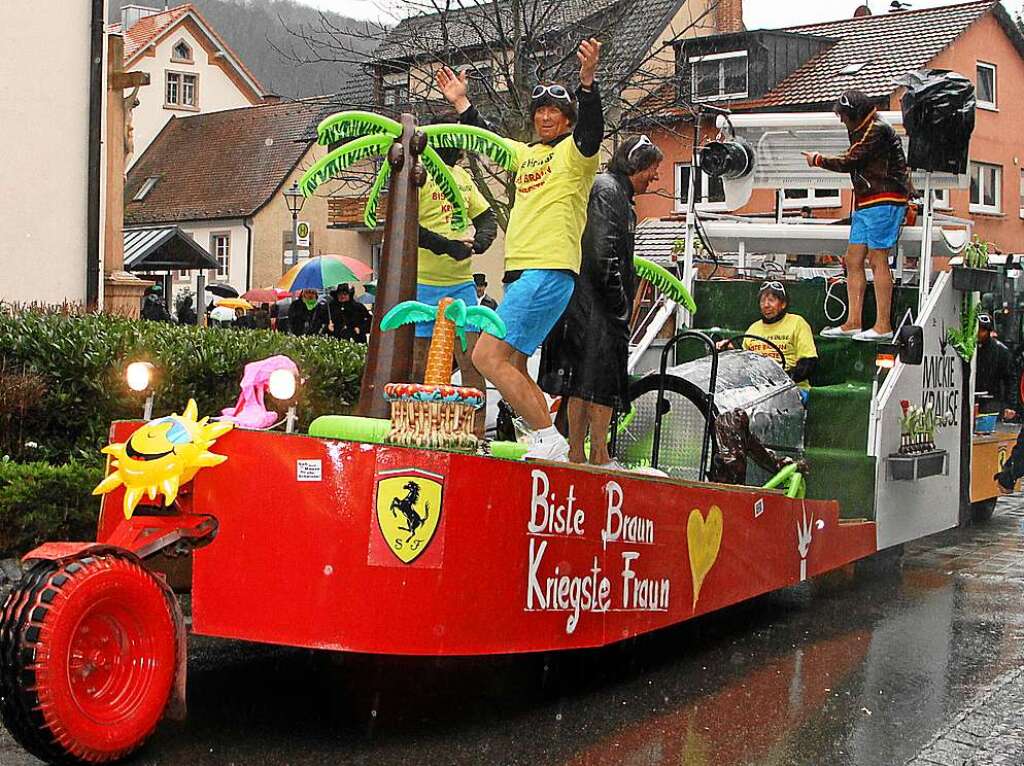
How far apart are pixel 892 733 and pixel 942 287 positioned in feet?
14.1

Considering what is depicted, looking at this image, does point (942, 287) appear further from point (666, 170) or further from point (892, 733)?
point (666, 170)

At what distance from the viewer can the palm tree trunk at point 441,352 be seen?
4961 mm

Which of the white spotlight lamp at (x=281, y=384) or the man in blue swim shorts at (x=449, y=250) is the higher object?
the man in blue swim shorts at (x=449, y=250)

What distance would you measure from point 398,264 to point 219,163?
46026mm

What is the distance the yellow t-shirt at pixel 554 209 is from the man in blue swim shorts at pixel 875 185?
133 inches

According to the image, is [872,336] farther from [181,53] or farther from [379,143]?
[181,53]

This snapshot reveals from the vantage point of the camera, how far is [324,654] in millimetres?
6285

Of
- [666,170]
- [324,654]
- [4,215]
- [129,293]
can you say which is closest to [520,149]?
[324,654]

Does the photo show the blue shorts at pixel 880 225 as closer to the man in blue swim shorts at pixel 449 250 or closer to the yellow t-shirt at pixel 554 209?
the man in blue swim shorts at pixel 449 250

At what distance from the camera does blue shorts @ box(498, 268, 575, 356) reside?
5.92 metres

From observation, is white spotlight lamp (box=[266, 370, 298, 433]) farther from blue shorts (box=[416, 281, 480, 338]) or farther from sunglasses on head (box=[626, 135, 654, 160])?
sunglasses on head (box=[626, 135, 654, 160])

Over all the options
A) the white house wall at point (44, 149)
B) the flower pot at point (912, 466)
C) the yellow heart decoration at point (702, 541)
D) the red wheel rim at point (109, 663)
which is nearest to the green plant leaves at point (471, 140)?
the yellow heart decoration at point (702, 541)

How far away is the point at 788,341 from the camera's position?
29.3 feet

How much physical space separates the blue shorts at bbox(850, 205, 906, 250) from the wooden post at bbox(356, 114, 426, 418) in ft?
12.9
